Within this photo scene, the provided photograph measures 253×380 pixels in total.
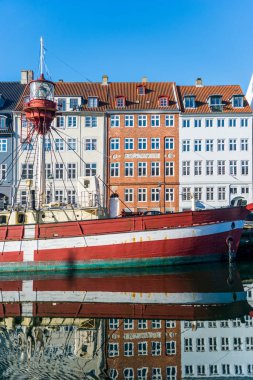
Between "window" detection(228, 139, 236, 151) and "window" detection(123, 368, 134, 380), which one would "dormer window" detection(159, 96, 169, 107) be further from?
"window" detection(123, 368, 134, 380)

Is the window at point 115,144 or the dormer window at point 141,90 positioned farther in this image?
the dormer window at point 141,90

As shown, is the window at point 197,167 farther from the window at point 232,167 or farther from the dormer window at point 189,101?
the dormer window at point 189,101

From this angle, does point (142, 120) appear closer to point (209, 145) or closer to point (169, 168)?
point (169, 168)

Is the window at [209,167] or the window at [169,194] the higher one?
the window at [209,167]

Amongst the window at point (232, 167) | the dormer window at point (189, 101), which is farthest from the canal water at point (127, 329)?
the dormer window at point (189, 101)

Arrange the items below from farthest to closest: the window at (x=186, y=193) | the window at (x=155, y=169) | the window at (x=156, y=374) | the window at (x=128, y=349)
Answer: the window at (x=155, y=169) < the window at (x=186, y=193) < the window at (x=128, y=349) < the window at (x=156, y=374)

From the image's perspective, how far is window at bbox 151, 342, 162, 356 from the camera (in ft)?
38.0

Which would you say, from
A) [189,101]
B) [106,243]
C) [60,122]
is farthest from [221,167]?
[106,243]

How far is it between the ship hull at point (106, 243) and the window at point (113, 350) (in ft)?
41.4

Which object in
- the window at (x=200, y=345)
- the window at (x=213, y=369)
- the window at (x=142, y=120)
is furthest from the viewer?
the window at (x=142, y=120)

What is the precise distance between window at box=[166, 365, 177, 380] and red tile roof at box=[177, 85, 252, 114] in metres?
37.3

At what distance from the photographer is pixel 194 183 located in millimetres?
45125

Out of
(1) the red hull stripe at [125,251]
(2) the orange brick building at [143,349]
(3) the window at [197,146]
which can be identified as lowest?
(2) the orange brick building at [143,349]

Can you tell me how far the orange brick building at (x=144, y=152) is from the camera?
148 feet
